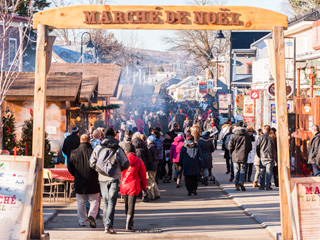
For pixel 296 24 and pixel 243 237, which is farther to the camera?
pixel 296 24

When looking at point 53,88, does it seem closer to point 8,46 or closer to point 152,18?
point 152,18

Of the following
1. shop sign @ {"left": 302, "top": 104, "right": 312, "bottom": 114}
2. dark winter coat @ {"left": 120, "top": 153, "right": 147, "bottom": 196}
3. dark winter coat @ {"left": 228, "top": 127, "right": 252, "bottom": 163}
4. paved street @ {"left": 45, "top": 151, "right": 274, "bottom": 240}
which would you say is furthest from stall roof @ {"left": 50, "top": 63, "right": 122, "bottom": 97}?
dark winter coat @ {"left": 120, "top": 153, "right": 147, "bottom": 196}

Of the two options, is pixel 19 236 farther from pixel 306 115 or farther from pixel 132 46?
pixel 132 46

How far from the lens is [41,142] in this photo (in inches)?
353

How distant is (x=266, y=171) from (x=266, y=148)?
2.28ft

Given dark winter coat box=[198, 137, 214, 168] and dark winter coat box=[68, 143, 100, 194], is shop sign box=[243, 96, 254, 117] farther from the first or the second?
dark winter coat box=[68, 143, 100, 194]

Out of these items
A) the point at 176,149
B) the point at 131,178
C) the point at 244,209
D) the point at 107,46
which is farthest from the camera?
the point at 107,46

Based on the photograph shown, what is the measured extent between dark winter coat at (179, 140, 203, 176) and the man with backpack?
18.3 feet

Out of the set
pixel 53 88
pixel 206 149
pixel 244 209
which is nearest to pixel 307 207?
pixel 244 209

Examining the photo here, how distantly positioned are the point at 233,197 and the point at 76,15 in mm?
8316

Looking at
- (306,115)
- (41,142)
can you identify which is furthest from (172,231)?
(306,115)

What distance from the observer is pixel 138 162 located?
1144 centimetres

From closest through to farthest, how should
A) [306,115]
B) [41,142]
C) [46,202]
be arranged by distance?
[41,142] → [46,202] → [306,115]

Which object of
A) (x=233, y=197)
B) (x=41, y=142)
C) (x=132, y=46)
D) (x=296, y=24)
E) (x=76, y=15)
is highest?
(x=132, y=46)
